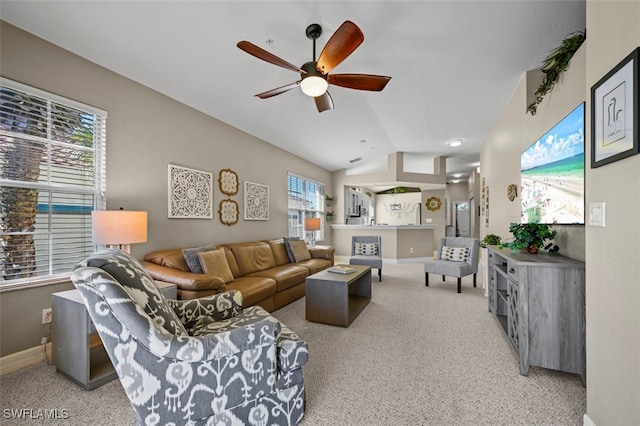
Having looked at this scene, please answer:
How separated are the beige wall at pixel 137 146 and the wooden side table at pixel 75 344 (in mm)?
468

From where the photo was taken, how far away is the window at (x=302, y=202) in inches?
239

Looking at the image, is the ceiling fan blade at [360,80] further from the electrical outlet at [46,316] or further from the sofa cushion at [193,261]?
the electrical outlet at [46,316]

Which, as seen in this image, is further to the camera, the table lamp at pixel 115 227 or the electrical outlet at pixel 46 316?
the electrical outlet at pixel 46 316

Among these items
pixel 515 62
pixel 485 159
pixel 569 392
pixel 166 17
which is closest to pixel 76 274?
pixel 166 17

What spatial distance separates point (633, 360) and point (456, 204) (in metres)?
10.4

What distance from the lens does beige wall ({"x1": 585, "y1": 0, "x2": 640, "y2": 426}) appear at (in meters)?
1.11

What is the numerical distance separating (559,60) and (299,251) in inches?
157

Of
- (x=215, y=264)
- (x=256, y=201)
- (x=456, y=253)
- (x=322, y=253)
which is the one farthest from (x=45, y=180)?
(x=456, y=253)

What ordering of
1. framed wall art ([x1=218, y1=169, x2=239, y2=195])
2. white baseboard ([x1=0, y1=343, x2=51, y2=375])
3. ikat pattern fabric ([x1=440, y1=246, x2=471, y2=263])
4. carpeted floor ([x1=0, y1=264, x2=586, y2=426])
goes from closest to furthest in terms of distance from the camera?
carpeted floor ([x1=0, y1=264, x2=586, y2=426])
white baseboard ([x1=0, y1=343, x2=51, y2=375])
framed wall art ([x1=218, y1=169, x2=239, y2=195])
ikat pattern fabric ([x1=440, y1=246, x2=471, y2=263])

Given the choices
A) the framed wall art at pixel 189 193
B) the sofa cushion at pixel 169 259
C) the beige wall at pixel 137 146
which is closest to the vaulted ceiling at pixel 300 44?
the beige wall at pixel 137 146

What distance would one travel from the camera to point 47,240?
91.4 inches

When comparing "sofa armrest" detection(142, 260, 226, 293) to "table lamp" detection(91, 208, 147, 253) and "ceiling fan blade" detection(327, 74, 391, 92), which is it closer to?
"table lamp" detection(91, 208, 147, 253)

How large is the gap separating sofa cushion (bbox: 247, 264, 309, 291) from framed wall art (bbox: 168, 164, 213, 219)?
111 centimetres

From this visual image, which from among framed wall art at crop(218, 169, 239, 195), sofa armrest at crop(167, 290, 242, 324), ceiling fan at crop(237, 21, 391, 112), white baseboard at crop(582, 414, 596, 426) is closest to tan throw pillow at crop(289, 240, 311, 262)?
framed wall art at crop(218, 169, 239, 195)
